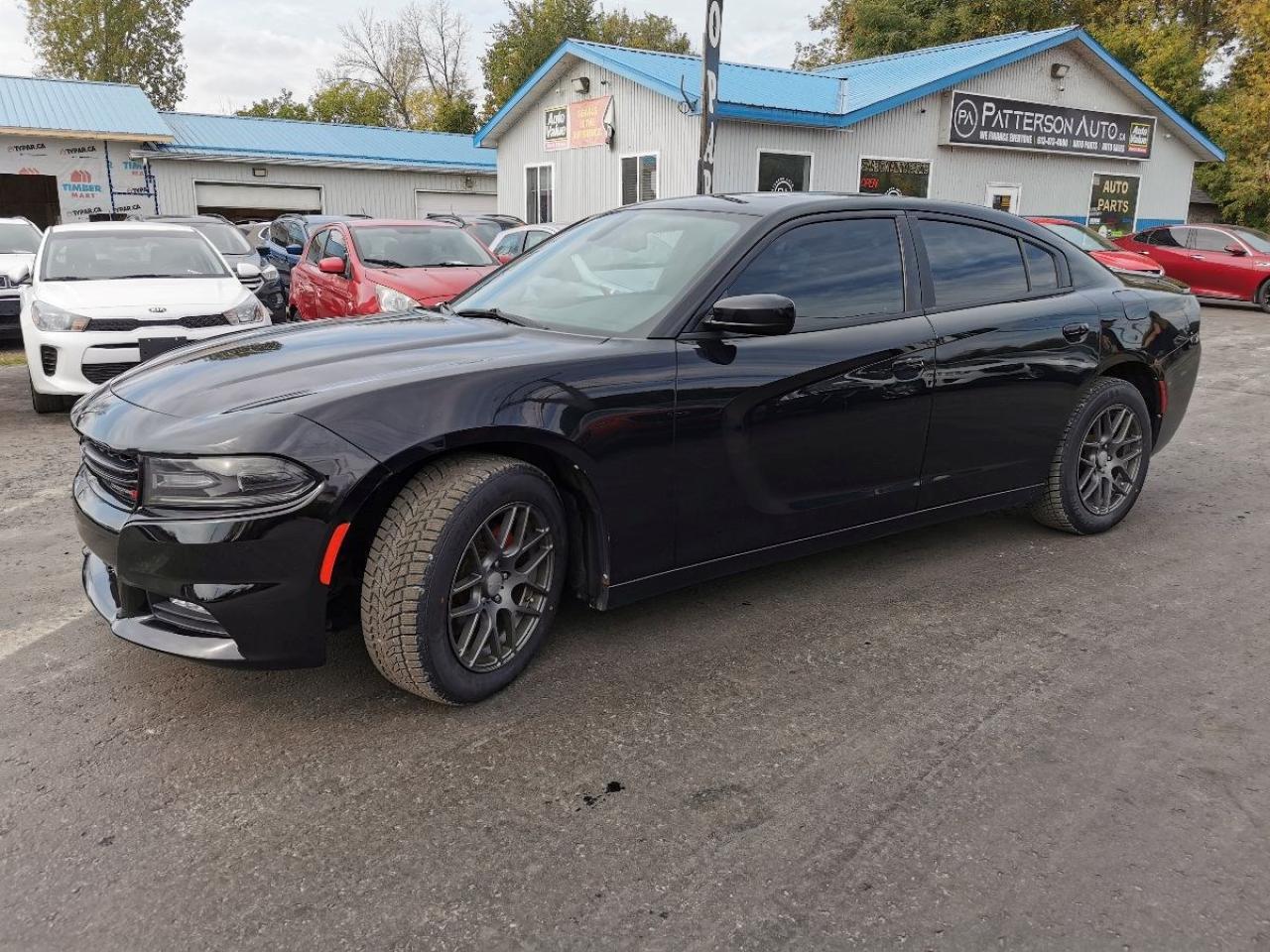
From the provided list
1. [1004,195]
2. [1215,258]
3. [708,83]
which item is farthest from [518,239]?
[1004,195]

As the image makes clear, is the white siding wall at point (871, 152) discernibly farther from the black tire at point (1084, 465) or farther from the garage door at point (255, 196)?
the black tire at point (1084, 465)

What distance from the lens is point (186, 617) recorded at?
292 centimetres

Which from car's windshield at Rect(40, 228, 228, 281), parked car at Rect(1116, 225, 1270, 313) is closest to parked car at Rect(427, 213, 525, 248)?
car's windshield at Rect(40, 228, 228, 281)

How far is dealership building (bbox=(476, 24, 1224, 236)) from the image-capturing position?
1923 cm

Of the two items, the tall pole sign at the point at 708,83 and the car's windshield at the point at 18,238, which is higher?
the tall pole sign at the point at 708,83

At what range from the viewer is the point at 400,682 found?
9.97ft

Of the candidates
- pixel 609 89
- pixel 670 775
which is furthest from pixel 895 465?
pixel 609 89

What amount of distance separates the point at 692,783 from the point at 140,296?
6.94m

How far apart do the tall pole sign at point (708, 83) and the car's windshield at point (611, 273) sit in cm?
690

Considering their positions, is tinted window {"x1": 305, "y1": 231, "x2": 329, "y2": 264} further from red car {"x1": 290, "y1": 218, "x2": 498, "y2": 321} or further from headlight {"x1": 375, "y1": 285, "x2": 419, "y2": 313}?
headlight {"x1": 375, "y1": 285, "x2": 419, "y2": 313}

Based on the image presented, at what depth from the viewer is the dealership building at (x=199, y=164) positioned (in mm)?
25422

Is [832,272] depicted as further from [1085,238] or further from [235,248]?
[1085,238]

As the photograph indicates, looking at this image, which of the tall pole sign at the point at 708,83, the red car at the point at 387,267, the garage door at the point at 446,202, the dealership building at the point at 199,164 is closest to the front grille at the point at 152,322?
the red car at the point at 387,267

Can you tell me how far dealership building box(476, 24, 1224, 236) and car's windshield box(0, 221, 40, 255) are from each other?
10.8 m
